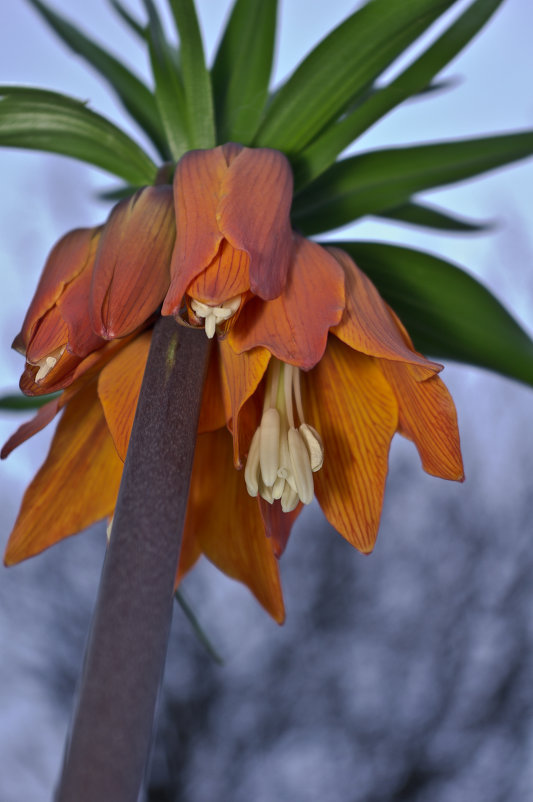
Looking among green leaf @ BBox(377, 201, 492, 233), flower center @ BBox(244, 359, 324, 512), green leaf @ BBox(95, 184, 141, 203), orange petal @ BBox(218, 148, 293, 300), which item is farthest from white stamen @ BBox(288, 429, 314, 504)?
green leaf @ BBox(95, 184, 141, 203)

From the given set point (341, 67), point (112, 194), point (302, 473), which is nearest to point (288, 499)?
point (302, 473)

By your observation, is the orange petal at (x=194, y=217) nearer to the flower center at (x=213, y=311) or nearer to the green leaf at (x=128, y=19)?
the flower center at (x=213, y=311)

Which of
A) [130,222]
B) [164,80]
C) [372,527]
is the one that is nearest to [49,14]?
[164,80]

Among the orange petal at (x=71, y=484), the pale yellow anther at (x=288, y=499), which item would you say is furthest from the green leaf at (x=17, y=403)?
the pale yellow anther at (x=288, y=499)

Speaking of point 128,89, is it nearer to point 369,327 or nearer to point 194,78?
point 194,78

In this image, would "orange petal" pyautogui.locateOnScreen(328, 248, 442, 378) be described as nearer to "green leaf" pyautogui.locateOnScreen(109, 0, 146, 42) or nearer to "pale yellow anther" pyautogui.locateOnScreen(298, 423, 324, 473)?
"pale yellow anther" pyautogui.locateOnScreen(298, 423, 324, 473)

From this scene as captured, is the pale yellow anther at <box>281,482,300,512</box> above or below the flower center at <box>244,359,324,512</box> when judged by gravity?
below
